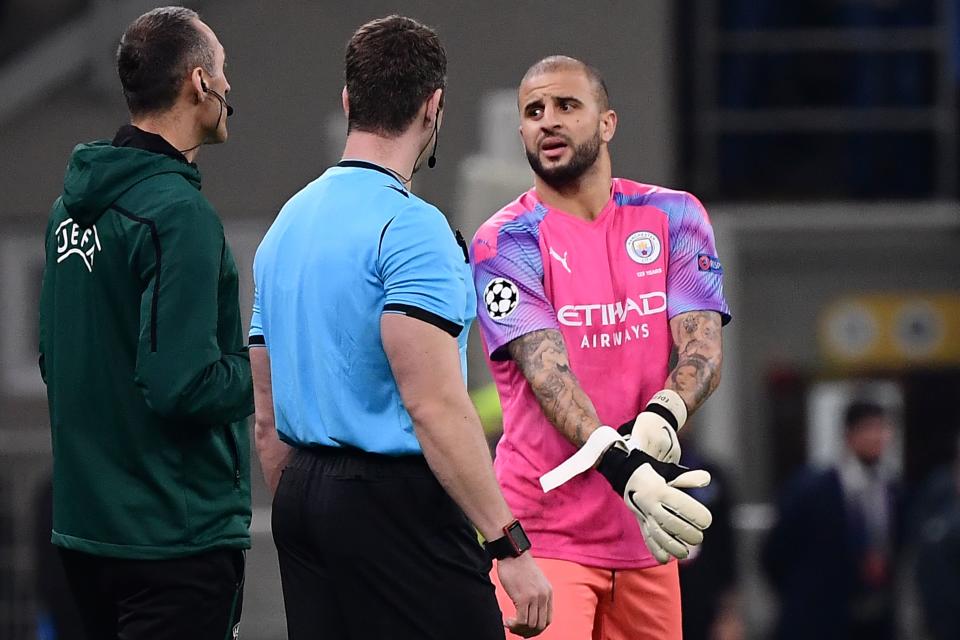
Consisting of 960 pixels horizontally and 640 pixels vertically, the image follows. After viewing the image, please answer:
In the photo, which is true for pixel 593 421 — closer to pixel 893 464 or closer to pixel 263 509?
pixel 263 509

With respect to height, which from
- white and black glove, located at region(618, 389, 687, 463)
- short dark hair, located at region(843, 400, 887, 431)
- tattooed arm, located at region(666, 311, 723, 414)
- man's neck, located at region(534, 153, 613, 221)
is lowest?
short dark hair, located at region(843, 400, 887, 431)

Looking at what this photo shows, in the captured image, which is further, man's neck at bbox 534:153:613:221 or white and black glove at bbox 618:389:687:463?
man's neck at bbox 534:153:613:221

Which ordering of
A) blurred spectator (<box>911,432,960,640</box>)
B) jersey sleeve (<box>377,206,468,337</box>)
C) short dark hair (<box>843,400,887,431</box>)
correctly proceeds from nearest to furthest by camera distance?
jersey sleeve (<box>377,206,468,337</box>), blurred spectator (<box>911,432,960,640</box>), short dark hair (<box>843,400,887,431</box>)

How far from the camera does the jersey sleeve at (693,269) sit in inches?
192

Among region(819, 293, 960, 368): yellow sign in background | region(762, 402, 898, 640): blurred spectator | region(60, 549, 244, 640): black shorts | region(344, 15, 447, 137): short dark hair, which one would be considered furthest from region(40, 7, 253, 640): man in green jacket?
region(819, 293, 960, 368): yellow sign in background

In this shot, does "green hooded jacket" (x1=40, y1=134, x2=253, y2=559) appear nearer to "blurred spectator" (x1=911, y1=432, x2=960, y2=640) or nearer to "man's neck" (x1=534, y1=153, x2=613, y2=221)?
"man's neck" (x1=534, y1=153, x2=613, y2=221)

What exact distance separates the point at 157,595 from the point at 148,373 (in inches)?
20.3

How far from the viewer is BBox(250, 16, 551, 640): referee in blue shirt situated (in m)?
3.90

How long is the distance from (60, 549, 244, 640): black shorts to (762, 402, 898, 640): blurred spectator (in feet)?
20.5

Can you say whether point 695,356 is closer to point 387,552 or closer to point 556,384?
point 556,384

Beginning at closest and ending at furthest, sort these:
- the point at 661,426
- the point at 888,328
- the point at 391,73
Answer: the point at 391,73 < the point at 661,426 < the point at 888,328

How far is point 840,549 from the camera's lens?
1001 centimetres

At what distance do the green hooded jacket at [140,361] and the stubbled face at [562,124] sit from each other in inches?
41.5

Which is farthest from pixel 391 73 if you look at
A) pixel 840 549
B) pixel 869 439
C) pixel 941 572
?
pixel 869 439
